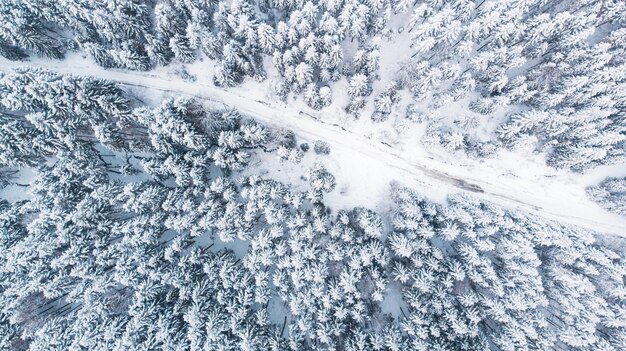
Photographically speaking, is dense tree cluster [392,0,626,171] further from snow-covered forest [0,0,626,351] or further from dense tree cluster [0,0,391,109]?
dense tree cluster [0,0,391,109]

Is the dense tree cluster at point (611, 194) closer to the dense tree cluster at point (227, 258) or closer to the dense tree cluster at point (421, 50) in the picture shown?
the dense tree cluster at point (421, 50)

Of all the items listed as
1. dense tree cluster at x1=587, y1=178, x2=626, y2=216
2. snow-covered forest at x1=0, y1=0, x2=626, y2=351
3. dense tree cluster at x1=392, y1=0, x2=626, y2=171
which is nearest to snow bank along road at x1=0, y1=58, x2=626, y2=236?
snow-covered forest at x1=0, y1=0, x2=626, y2=351

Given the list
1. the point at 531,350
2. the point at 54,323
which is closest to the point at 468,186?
the point at 531,350

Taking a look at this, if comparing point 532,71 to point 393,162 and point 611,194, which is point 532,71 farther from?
point 393,162

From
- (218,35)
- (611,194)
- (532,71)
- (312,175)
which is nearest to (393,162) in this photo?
(312,175)

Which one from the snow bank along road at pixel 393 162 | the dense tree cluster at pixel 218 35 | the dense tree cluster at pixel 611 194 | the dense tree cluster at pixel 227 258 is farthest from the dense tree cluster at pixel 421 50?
the dense tree cluster at pixel 227 258

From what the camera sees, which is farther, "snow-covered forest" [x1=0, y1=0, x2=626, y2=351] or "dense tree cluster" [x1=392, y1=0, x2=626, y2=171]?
"dense tree cluster" [x1=392, y1=0, x2=626, y2=171]
